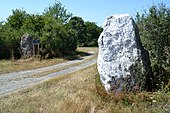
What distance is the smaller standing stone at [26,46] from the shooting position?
3132cm

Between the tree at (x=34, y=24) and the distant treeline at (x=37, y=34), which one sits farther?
the tree at (x=34, y=24)

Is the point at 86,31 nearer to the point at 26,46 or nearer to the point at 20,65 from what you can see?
the point at 26,46

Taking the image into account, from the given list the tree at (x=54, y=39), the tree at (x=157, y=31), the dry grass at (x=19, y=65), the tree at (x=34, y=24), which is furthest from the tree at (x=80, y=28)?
the tree at (x=157, y=31)

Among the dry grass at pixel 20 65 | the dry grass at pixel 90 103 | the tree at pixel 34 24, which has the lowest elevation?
the dry grass at pixel 20 65

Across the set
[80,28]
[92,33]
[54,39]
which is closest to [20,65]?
[54,39]

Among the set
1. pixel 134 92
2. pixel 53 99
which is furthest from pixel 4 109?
pixel 134 92

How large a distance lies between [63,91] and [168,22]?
3.91m

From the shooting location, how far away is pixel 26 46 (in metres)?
31.9

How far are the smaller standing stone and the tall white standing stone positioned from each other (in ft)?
72.4

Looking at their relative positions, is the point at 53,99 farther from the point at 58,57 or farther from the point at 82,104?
the point at 58,57

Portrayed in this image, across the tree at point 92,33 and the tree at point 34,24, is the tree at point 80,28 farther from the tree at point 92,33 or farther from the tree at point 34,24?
the tree at point 34,24

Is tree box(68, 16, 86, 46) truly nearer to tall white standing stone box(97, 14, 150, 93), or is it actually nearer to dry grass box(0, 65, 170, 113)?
tall white standing stone box(97, 14, 150, 93)

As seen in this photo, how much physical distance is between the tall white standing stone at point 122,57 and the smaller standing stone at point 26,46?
22066 millimetres

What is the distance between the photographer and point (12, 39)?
32.5 metres
